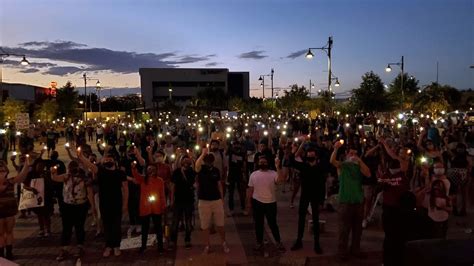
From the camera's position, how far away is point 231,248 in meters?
8.43

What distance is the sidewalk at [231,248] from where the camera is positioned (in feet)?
25.4

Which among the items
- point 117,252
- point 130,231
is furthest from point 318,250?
point 130,231

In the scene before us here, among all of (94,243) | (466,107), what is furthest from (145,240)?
(466,107)

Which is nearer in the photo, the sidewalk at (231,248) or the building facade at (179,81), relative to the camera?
the sidewalk at (231,248)

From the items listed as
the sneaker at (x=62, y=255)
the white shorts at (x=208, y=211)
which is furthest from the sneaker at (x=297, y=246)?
the sneaker at (x=62, y=255)

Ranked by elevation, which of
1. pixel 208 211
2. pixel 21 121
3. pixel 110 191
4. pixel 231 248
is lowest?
pixel 231 248

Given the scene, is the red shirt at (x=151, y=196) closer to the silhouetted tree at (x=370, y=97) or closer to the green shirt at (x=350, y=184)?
the green shirt at (x=350, y=184)

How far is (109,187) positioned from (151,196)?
2.31 feet

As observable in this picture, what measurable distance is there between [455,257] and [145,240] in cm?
650

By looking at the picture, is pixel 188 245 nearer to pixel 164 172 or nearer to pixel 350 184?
pixel 164 172

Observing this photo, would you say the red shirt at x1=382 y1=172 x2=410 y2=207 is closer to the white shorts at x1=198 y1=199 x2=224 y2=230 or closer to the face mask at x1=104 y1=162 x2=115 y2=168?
the white shorts at x1=198 y1=199 x2=224 y2=230

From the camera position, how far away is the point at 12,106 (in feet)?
132

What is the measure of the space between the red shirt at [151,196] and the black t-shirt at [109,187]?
392 mm

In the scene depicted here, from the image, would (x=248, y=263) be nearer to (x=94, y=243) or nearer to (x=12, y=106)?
(x=94, y=243)
